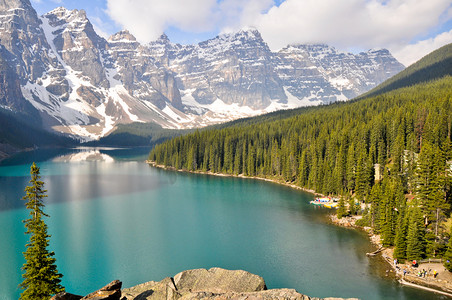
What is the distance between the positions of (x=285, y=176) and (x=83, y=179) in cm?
8534

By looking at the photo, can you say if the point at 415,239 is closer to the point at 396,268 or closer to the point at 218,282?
the point at 396,268

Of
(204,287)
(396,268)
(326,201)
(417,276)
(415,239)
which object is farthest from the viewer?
(326,201)

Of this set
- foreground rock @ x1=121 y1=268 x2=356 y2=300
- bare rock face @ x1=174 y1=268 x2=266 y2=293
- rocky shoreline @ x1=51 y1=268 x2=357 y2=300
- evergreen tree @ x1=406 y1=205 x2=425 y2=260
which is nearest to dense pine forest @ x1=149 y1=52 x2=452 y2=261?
evergreen tree @ x1=406 y1=205 x2=425 y2=260

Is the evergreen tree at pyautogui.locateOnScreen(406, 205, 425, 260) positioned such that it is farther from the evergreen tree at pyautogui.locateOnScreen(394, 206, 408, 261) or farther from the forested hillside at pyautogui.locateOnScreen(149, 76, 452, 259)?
the evergreen tree at pyautogui.locateOnScreen(394, 206, 408, 261)

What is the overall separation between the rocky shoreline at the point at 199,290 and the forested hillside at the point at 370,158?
4158 centimetres

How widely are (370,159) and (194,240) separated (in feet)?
187

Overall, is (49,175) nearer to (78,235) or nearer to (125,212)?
(125,212)

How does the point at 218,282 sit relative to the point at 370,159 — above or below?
below

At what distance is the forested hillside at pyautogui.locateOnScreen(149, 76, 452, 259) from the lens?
198ft

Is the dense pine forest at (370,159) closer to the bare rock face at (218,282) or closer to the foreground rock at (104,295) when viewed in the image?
the bare rock face at (218,282)

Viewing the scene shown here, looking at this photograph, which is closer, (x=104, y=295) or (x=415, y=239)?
(x=104, y=295)

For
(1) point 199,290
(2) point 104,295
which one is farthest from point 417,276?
(2) point 104,295

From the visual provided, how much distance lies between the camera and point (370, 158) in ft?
317

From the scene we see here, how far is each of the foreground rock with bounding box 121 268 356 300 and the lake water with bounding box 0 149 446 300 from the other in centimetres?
2643
